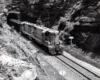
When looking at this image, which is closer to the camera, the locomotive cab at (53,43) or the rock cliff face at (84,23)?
the locomotive cab at (53,43)

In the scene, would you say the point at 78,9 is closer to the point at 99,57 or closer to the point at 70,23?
the point at 70,23

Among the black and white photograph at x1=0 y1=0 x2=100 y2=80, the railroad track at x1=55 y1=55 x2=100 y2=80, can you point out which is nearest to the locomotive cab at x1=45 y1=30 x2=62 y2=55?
the black and white photograph at x1=0 y1=0 x2=100 y2=80

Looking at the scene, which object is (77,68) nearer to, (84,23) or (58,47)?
(58,47)

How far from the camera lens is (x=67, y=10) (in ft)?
78.9

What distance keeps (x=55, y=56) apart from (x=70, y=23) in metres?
7.86

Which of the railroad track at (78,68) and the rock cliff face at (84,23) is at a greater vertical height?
the rock cliff face at (84,23)

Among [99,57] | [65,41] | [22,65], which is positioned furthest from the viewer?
[65,41]

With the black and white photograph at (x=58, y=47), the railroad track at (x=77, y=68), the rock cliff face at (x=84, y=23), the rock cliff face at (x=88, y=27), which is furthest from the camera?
the rock cliff face at (x=84, y=23)

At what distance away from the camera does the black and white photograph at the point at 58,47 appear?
24.6ft

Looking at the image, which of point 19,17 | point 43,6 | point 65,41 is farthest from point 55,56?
point 19,17

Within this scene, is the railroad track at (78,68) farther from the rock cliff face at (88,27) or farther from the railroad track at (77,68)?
the rock cliff face at (88,27)

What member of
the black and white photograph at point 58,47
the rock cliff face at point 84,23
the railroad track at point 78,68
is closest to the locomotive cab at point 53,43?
the black and white photograph at point 58,47

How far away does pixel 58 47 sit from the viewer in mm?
16453

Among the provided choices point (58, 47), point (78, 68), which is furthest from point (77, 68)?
point (58, 47)
